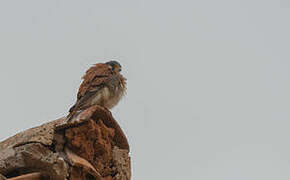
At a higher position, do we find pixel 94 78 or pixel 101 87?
pixel 94 78

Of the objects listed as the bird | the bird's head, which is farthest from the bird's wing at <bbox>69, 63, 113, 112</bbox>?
the bird's head

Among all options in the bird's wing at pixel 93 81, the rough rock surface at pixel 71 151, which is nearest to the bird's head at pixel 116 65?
the bird's wing at pixel 93 81

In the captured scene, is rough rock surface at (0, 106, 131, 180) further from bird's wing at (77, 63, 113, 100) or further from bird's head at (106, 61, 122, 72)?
bird's head at (106, 61, 122, 72)

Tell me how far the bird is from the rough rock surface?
814 mm

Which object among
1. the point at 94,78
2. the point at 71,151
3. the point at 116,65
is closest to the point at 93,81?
the point at 94,78

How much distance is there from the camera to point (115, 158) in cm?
371

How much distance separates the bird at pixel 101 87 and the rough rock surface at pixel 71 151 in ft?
2.67

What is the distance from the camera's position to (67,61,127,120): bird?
16.2ft

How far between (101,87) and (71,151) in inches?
77.8

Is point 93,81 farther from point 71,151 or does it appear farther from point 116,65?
point 71,151

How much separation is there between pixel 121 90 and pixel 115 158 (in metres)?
2.36

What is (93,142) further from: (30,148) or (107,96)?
(107,96)

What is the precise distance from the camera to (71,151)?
3.43 m

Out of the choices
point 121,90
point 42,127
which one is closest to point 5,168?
point 42,127
